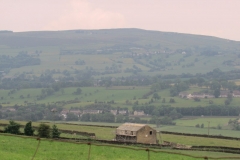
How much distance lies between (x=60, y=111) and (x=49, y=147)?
138056mm

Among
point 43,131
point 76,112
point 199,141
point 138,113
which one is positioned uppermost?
point 138,113

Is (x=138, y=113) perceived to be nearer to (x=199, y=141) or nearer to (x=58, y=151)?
(x=199, y=141)

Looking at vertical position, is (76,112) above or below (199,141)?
above

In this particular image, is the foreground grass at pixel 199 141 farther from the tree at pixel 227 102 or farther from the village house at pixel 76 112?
A: the tree at pixel 227 102

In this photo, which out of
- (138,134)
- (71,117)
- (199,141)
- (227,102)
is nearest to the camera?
(199,141)

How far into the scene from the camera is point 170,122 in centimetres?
15462

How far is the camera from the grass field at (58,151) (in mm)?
37656

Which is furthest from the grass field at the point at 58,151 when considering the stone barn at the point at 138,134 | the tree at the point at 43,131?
the stone barn at the point at 138,134

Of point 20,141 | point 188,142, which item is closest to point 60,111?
point 188,142

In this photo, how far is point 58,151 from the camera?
131 ft

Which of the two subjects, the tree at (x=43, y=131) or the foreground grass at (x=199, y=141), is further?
the foreground grass at (x=199, y=141)

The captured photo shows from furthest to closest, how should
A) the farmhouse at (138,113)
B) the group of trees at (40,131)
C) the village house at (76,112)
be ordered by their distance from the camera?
1. the farmhouse at (138,113)
2. the village house at (76,112)
3. the group of trees at (40,131)

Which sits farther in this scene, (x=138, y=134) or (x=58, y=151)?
(x=138, y=134)

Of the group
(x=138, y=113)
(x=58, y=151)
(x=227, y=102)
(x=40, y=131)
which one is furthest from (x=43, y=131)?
Result: (x=227, y=102)
